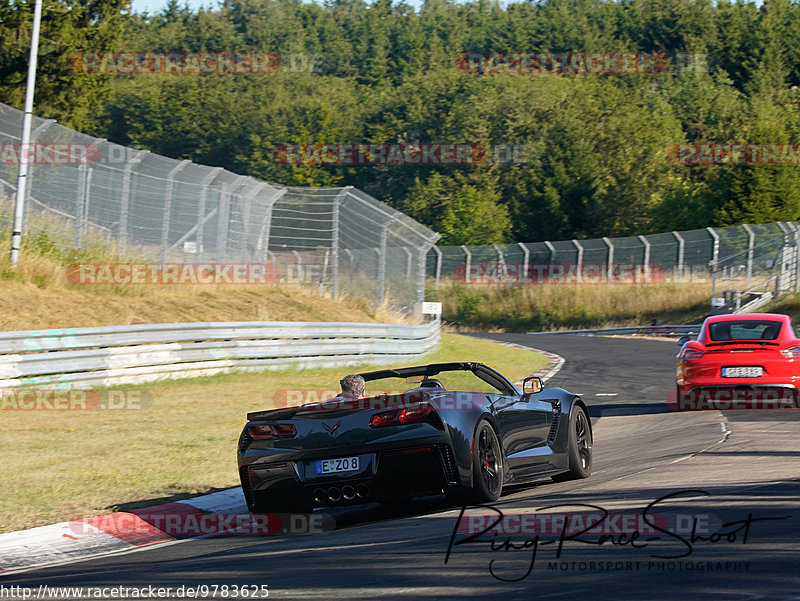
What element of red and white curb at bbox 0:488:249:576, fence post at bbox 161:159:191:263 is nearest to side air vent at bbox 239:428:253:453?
red and white curb at bbox 0:488:249:576

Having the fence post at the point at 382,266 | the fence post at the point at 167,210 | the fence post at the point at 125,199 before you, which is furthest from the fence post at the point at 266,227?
the fence post at the point at 125,199

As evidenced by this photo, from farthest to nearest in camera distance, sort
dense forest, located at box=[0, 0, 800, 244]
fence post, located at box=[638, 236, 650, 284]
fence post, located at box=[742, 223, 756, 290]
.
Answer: dense forest, located at box=[0, 0, 800, 244]
fence post, located at box=[638, 236, 650, 284]
fence post, located at box=[742, 223, 756, 290]

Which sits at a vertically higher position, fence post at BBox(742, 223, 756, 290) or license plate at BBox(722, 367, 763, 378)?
fence post at BBox(742, 223, 756, 290)

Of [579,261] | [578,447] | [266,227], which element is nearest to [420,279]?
[266,227]

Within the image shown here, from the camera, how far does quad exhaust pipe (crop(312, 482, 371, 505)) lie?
7.03 metres

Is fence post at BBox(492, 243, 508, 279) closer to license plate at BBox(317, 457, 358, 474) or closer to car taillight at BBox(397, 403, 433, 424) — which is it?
car taillight at BBox(397, 403, 433, 424)

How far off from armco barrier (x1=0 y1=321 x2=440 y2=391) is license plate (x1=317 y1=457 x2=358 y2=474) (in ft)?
25.4

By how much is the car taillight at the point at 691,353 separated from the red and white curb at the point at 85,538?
7.70 metres

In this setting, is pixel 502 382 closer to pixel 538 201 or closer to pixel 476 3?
pixel 538 201

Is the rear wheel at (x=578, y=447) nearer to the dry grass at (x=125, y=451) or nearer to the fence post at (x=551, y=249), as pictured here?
the dry grass at (x=125, y=451)

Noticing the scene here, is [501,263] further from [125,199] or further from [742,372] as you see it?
[742,372]

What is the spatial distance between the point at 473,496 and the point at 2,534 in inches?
127

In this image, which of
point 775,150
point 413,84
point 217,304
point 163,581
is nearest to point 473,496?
point 163,581

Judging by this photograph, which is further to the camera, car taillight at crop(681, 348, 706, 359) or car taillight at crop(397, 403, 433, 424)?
car taillight at crop(681, 348, 706, 359)
